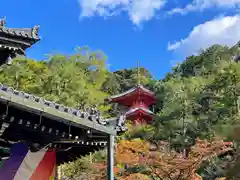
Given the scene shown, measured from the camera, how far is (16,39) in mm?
6473

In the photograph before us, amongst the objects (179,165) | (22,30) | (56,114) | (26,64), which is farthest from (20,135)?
(26,64)

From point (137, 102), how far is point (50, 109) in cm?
3227

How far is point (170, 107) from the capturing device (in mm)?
25312

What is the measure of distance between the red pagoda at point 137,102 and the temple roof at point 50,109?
29.5 metres

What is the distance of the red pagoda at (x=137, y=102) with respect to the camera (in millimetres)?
36200

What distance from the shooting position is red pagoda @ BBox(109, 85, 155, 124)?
36.2 metres

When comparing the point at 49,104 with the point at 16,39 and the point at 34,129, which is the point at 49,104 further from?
the point at 16,39

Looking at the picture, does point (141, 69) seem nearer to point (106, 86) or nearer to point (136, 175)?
point (106, 86)

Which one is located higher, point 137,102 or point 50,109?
point 137,102

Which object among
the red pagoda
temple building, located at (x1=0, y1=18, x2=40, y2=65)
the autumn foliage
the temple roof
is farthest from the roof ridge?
the red pagoda

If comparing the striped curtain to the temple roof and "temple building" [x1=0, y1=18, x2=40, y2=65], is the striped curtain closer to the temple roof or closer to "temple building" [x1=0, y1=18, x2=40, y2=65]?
the temple roof

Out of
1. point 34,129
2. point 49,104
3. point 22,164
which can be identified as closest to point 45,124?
point 34,129

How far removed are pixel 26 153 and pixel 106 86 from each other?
34.5 m

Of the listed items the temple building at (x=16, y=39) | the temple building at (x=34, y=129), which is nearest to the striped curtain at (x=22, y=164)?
the temple building at (x=34, y=129)
